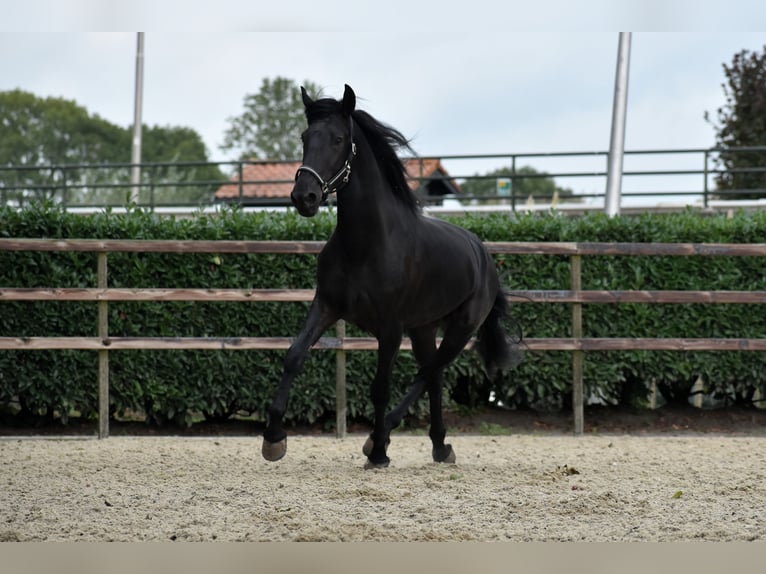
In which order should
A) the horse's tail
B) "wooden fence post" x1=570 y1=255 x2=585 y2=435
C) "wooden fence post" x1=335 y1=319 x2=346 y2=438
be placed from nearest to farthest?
the horse's tail → "wooden fence post" x1=335 y1=319 x2=346 y2=438 → "wooden fence post" x1=570 y1=255 x2=585 y2=435

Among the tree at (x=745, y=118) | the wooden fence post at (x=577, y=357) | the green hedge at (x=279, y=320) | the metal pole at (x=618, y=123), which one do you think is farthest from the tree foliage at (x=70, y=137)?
the wooden fence post at (x=577, y=357)

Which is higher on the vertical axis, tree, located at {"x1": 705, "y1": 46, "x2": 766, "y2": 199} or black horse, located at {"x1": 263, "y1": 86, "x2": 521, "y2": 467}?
tree, located at {"x1": 705, "y1": 46, "x2": 766, "y2": 199}

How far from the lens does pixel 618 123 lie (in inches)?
465

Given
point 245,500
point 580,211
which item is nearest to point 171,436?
point 245,500

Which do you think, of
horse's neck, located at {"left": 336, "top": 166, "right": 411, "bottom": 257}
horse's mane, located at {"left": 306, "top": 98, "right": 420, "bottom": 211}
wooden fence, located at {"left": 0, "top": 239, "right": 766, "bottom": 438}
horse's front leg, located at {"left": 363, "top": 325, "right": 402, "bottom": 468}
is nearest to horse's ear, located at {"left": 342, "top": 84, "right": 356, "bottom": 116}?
horse's mane, located at {"left": 306, "top": 98, "right": 420, "bottom": 211}

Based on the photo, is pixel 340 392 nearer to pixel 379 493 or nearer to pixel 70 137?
pixel 379 493

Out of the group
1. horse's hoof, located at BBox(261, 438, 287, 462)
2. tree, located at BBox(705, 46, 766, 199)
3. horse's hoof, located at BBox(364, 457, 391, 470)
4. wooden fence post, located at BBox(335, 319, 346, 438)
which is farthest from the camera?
tree, located at BBox(705, 46, 766, 199)

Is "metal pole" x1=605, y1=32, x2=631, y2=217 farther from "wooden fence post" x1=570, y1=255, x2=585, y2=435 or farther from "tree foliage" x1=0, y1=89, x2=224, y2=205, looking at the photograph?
"tree foliage" x1=0, y1=89, x2=224, y2=205

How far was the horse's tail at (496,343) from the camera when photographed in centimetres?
669

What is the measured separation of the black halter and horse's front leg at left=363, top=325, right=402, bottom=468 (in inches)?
35.9

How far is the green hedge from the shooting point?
7.86 metres

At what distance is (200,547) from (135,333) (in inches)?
194

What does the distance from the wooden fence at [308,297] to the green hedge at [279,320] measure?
11.5 inches

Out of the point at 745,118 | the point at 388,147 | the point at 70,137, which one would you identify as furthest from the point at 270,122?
the point at 388,147
